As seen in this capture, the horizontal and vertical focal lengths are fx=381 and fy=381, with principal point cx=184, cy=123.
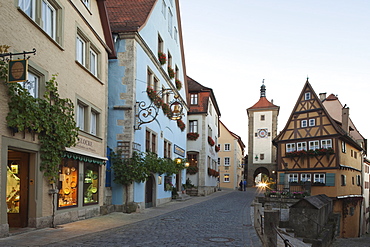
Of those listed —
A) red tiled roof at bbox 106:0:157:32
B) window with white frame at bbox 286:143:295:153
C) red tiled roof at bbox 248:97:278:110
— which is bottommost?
window with white frame at bbox 286:143:295:153

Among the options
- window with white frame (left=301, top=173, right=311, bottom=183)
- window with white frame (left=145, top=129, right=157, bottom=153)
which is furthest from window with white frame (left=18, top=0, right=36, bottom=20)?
window with white frame (left=301, top=173, right=311, bottom=183)

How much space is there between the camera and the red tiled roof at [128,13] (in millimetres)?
17078

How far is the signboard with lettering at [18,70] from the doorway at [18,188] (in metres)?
2.62

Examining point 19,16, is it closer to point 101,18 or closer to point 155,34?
point 101,18

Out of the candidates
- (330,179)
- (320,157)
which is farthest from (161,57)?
(330,179)

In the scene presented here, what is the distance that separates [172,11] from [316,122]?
613 inches

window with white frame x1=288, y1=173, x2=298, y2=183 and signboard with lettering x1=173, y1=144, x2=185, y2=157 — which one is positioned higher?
signboard with lettering x1=173, y1=144, x2=185, y2=157

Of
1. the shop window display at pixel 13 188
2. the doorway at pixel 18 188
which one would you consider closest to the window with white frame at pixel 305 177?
the doorway at pixel 18 188

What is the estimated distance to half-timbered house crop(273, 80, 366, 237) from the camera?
100ft

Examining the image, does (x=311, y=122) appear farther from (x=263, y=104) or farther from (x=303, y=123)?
(x=263, y=104)

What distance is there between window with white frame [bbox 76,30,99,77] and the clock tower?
51036mm

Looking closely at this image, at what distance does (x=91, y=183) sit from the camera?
46.0 feet

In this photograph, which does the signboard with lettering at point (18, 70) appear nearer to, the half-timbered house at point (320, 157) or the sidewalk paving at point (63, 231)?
the sidewalk paving at point (63, 231)

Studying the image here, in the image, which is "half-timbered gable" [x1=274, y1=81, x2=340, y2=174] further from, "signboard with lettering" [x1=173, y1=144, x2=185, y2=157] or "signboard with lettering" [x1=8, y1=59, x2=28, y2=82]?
"signboard with lettering" [x1=8, y1=59, x2=28, y2=82]
